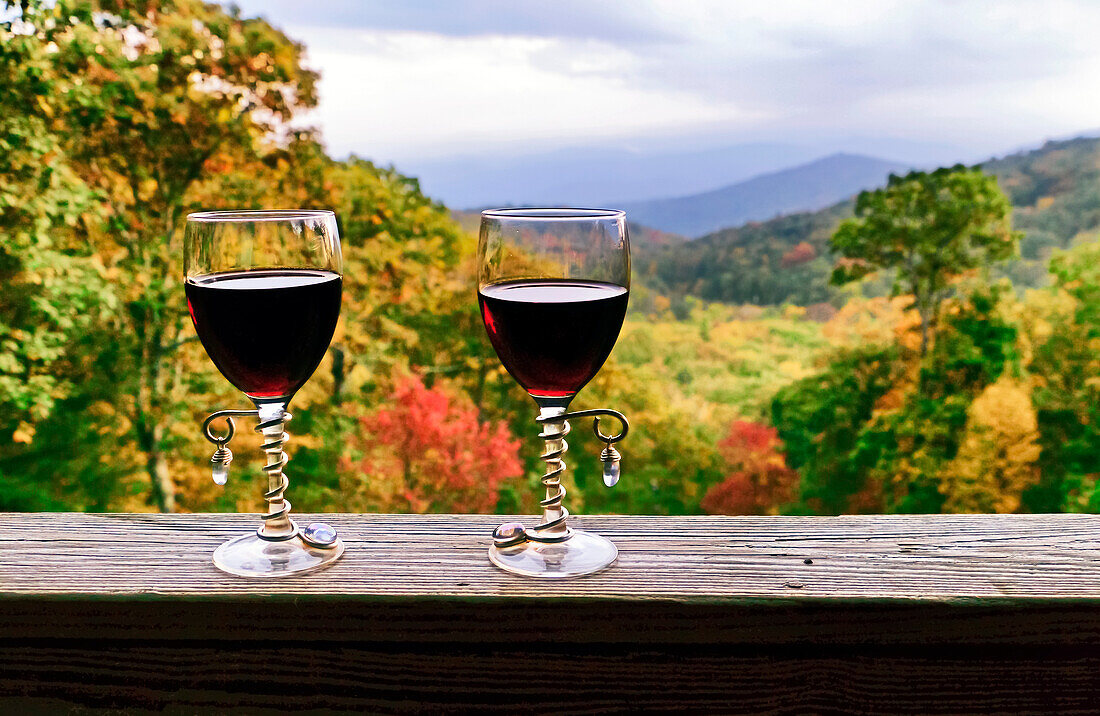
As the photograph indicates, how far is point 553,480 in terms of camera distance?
86 centimetres

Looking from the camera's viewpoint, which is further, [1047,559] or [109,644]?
[1047,559]

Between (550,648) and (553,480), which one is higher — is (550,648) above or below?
below

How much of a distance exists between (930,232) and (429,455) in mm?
7099

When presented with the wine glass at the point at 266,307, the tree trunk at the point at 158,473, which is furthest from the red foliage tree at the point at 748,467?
the wine glass at the point at 266,307

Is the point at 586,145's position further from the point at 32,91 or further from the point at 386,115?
the point at 32,91

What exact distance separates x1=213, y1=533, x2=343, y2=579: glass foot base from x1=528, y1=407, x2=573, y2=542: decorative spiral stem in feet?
0.73

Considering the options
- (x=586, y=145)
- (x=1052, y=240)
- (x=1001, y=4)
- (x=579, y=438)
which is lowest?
(x=579, y=438)

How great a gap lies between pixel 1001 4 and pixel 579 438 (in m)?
9.13

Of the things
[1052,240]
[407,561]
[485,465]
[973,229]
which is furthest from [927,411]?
[407,561]

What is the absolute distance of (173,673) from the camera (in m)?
0.75

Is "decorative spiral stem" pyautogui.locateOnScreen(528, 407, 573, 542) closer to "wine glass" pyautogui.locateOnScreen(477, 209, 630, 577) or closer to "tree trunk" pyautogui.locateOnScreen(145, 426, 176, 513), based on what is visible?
"wine glass" pyautogui.locateOnScreen(477, 209, 630, 577)

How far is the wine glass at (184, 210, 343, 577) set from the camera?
84 cm

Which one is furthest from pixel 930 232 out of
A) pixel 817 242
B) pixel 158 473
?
pixel 158 473

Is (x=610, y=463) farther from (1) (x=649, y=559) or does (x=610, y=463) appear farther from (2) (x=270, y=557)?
(2) (x=270, y=557)
